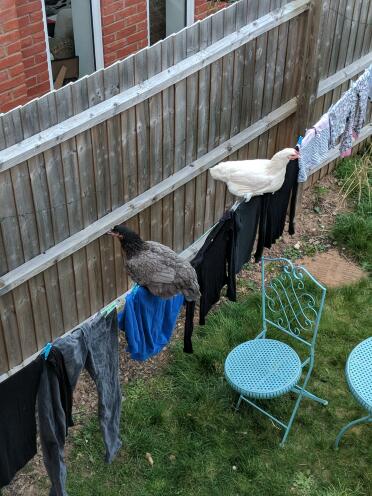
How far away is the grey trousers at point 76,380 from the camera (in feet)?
11.2

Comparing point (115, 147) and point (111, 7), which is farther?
point (111, 7)

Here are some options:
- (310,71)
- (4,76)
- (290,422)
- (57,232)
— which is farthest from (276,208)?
(4,76)

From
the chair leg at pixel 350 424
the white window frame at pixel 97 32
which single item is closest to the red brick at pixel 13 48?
the white window frame at pixel 97 32

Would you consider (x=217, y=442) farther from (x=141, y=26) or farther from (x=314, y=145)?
(x=141, y=26)

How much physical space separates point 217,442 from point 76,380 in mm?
1641

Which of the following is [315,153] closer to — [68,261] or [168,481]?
[68,261]

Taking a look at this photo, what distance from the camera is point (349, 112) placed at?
5.72 m

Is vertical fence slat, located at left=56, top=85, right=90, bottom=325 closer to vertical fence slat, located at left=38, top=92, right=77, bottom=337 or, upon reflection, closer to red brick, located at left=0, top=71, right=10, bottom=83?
vertical fence slat, located at left=38, top=92, right=77, bottom=337

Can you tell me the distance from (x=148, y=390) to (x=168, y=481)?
79cm

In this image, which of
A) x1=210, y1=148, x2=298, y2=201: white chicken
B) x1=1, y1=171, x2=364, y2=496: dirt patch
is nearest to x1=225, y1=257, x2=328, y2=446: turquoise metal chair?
x1=210, y1=148, x2=298, y2=201: white chicken

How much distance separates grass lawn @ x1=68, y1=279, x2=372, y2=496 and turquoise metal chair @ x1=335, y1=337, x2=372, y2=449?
220 mm

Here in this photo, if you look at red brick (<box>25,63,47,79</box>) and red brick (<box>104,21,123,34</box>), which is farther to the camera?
red brick (<box>104,21,123,34</box>)

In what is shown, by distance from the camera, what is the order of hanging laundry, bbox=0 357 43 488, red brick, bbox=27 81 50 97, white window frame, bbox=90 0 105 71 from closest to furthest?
hanging laundry, bbox=0 357 43 488
red brick, bbox=27 81 50 97
white window frame, bbox=90 0 105 71

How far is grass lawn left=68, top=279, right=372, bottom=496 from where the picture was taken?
15.1 ft
